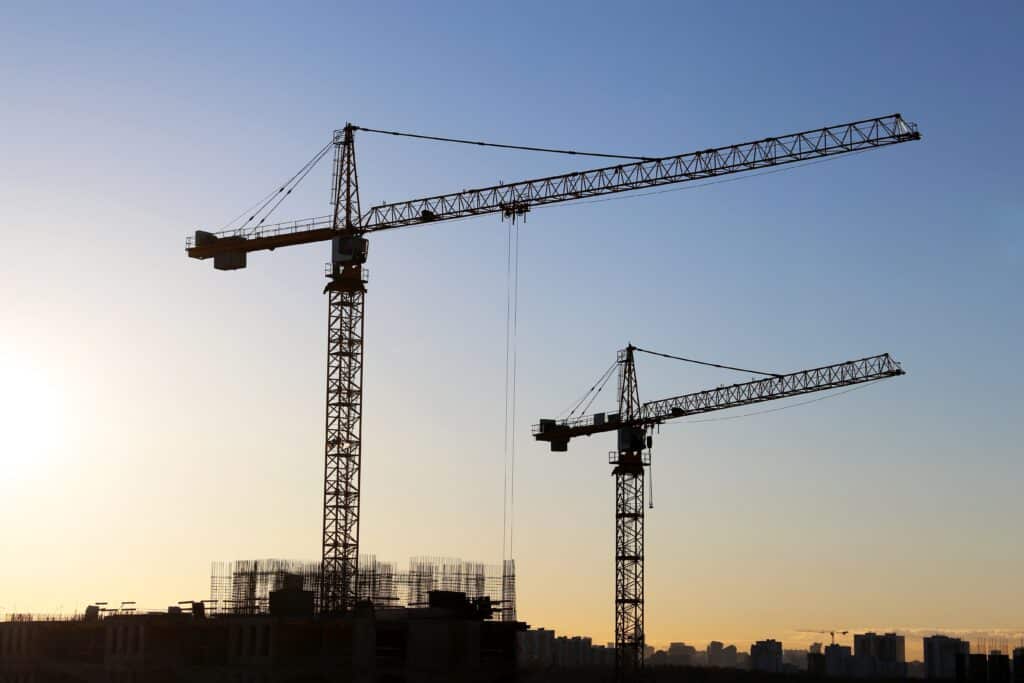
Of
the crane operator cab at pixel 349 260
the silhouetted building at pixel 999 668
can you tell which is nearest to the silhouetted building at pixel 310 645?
the crane operator cab at pixel 349 260

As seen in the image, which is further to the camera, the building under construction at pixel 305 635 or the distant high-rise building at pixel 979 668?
the distant high-rise building at pixel 979 668

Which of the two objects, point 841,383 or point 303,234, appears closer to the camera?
point 303,234

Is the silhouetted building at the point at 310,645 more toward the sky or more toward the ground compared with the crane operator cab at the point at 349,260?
more toward the ground

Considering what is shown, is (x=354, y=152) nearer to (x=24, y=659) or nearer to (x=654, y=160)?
(x=654, y=160)

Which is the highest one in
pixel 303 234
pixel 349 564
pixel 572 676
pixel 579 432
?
pixel 303 234

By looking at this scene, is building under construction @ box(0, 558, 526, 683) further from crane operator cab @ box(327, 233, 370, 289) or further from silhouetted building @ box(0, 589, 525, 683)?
crane operator cab @ box(327, 233, 370, 289)

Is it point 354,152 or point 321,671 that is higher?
point 354,152

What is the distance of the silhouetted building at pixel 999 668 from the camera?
5664 inches

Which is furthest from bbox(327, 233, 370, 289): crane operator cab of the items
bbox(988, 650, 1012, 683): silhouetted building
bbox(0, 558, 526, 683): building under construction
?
bbox(988, 650, 1012, 683): silhouetted building

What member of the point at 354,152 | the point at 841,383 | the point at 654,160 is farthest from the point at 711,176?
the point at 841,383

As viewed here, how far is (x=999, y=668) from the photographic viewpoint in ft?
474

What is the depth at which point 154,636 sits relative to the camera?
100375 millimetres

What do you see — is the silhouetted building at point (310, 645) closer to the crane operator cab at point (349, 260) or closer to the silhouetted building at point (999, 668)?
the crane operator cab at point (349, 260)

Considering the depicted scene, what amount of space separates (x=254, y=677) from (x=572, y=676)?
109 metres
